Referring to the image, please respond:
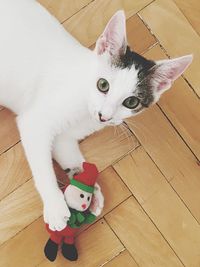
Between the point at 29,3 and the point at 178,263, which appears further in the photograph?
the point at 178,263

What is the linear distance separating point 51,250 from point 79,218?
124 mm

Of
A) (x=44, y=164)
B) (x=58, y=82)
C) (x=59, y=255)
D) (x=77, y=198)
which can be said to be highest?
(x=58, y=82)

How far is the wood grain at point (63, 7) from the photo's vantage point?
133cm

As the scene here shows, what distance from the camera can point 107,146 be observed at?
130 cm

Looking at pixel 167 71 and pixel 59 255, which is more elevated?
pixel 167 71

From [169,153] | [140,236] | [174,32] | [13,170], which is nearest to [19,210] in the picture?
[13,170]

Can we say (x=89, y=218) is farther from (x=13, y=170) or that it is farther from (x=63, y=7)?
(x=63, y=7)

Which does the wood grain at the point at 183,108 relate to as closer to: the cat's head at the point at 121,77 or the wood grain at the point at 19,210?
the cat's head at the point at 121,77

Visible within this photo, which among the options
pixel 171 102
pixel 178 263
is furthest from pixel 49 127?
pixel 178 263

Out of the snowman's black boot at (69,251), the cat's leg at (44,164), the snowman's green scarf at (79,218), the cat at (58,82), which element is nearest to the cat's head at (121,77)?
the cat at (58,82)

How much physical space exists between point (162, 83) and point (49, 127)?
0.28m

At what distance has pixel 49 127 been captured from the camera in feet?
3.65

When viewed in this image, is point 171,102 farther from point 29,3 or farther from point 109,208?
point 29,3

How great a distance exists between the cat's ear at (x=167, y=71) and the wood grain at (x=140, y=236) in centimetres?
38
